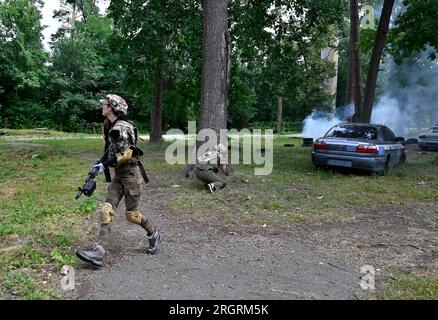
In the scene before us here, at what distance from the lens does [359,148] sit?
10.6 m

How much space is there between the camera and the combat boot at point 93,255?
450 centimetres

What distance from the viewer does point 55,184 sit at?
9484 millimetres

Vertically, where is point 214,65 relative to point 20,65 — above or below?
below

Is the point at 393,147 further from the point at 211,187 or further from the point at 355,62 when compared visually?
the point at 355,62

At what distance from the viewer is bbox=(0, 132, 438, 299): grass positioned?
466 centimetres

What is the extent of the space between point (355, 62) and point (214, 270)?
1640 centimetres

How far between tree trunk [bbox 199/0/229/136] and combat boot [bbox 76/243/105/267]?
214 inches

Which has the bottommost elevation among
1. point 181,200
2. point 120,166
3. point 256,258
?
point 256,258

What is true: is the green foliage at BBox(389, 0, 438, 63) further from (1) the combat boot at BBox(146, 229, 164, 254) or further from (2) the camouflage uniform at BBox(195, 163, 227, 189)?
Result: (1) the combat boot at BBox(146, 229, 164, 254)

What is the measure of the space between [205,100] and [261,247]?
199 inches

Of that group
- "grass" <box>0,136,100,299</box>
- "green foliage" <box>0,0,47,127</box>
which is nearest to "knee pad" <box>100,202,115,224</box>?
"grass" <box>0,136,100,299</box>

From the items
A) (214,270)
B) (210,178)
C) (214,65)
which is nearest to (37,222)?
(214,270)

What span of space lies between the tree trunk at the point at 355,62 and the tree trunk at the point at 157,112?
28.4 ft
